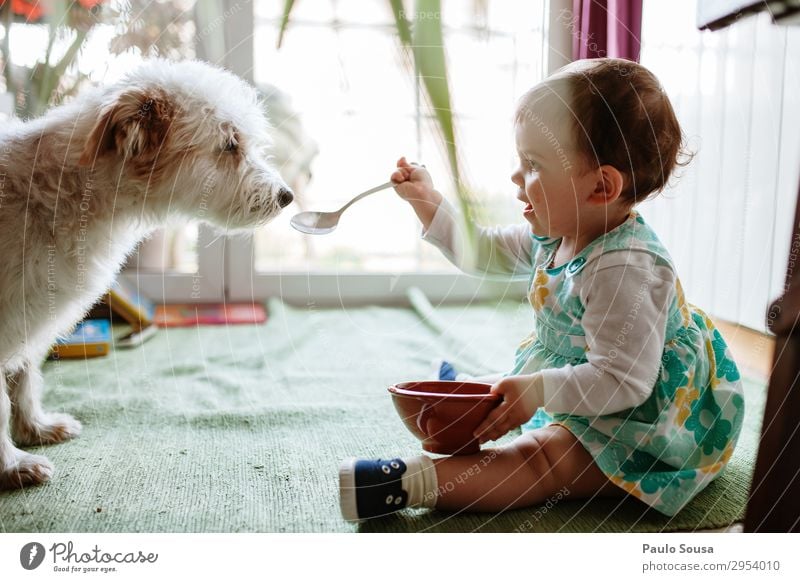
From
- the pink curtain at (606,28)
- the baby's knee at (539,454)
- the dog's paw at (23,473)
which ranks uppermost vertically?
the pink curtain at (606,28)

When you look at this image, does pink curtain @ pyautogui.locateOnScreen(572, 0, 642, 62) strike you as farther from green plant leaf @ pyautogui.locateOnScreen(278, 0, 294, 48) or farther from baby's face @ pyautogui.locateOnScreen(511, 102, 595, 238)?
green plant leaf @ pyautogui.locateOnScreen(278, 0, 294, 48)

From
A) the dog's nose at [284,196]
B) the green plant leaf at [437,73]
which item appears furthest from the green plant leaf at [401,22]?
the dog's nose at [284,196]

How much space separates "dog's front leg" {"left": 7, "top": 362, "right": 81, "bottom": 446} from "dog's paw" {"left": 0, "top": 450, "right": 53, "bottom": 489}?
0.48ft

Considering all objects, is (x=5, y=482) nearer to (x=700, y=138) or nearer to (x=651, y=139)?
(x=651, y=139)

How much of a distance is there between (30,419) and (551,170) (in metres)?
0.86

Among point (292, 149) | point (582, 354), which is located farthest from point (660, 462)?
point (292, 149)

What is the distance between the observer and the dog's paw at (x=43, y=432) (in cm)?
109

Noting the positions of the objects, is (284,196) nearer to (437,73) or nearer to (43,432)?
(437,73)

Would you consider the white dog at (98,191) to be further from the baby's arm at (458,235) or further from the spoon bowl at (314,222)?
the baby's arm at (458,235)

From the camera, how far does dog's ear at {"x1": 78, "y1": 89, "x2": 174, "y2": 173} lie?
2.97 ft

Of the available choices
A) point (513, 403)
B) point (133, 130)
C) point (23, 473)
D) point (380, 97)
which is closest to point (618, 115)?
point (513, 403)

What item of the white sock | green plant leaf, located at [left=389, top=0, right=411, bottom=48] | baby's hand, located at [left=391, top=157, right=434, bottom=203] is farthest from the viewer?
baby's hand, located at [left=391, top=157, right=434, bottom=203]

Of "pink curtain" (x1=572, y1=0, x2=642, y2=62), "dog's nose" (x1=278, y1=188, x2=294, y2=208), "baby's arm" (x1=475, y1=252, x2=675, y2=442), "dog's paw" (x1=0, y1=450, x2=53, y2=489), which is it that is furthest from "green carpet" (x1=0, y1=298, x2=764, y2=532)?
"pink curtain" (x1=572, y1=0, x2=642, y2=62)
